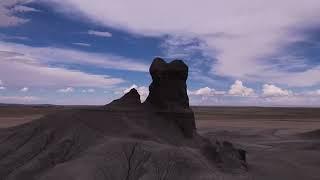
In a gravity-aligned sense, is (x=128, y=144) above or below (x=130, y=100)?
below

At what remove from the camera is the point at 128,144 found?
16547 mm

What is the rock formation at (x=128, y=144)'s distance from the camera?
50.4 ft

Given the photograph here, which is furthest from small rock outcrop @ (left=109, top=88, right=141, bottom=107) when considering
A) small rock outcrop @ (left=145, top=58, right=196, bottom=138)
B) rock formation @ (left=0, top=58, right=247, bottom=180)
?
small rock outcrop @ (left=145, top=58, right=196, bottom=138)

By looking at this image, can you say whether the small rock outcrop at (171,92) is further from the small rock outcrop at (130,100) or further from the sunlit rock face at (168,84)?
the small rock outcrop at (130,100)

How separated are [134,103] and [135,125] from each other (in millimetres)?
1617

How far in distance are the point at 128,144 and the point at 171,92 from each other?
197 inches

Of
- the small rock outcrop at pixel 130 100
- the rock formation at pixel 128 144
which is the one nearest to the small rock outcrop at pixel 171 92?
the rock formation at pixel 128 144

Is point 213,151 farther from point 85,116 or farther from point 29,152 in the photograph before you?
point 29,152

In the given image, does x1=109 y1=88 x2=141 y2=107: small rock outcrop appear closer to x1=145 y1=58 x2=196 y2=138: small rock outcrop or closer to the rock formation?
the rock formation

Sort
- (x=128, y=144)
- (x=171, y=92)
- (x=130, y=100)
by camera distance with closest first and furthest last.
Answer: (x=128, y=144) < (x=130, y=100) < (x=171, y=92)

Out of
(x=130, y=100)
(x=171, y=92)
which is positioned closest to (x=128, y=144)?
(x=130, y=100)

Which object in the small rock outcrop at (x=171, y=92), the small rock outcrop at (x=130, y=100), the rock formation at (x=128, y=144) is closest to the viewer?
the rock formation at (x=128, y=144)

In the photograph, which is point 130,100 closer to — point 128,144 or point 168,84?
point 168,84

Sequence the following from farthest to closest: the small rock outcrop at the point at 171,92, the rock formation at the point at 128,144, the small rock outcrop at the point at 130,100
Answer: the small rock outcrop at the point at 171,92 → the small rock outcrop at the point at 130,100 → the rock formation at the point at 128,144
